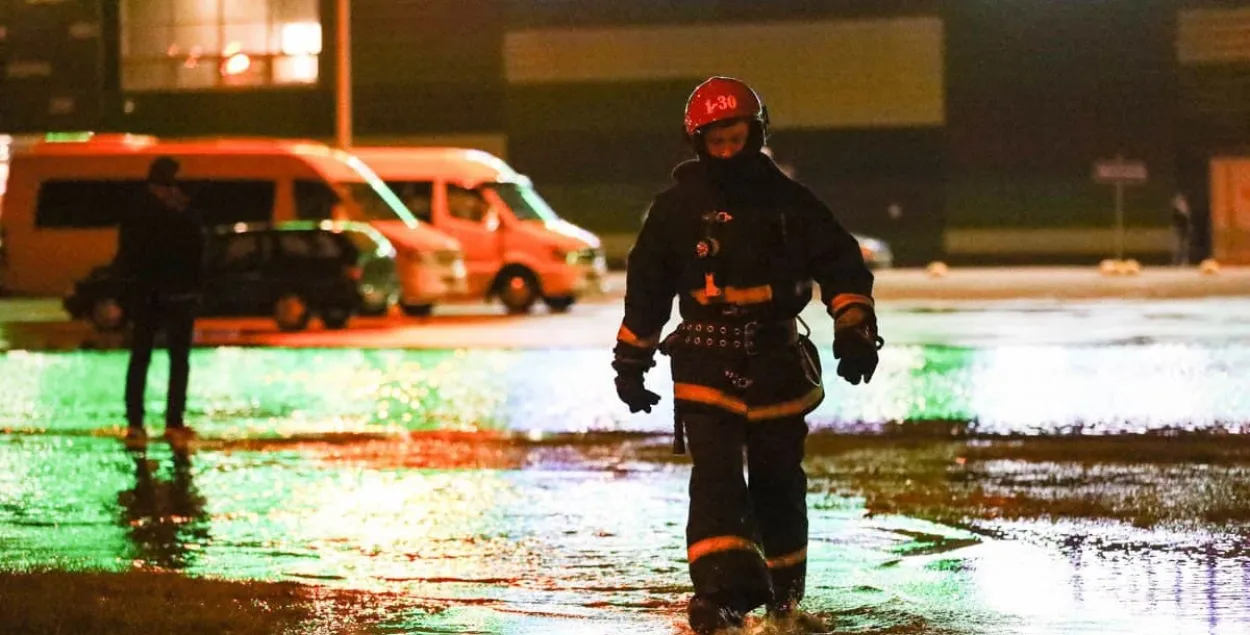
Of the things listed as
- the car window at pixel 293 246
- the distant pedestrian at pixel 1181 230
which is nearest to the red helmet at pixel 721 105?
the car window at pixel 293 246

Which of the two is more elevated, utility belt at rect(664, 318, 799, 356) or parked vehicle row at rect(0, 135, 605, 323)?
parked vehicle row at rect(0, 135, 605, 323)

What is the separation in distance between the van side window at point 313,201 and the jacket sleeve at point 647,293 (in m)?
22.9

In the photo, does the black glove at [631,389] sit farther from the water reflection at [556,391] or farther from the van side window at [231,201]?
the van side window at [231,201]

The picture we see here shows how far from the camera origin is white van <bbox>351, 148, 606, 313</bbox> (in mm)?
29188

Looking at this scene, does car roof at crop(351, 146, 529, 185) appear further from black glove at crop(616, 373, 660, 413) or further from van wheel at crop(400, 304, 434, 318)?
black glove at crop(616, 373, 660, 413)

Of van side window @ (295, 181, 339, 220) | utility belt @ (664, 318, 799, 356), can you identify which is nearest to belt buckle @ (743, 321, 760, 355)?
utility belt @ (664, 318, 799, 356)

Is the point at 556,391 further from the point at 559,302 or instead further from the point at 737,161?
the point at 559,302

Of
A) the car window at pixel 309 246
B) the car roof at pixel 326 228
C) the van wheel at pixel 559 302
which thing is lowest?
the van wheel at pixel 559 302

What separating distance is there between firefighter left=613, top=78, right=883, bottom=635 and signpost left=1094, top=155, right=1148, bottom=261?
42.8 meters

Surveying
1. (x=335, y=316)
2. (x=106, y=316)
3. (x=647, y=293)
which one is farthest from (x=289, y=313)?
(x=647, y=293)

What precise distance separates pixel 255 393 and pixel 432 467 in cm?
521

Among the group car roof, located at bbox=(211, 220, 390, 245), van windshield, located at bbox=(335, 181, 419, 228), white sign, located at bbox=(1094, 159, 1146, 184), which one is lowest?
car roof, located at bbox=(211, 220, 390, 245)

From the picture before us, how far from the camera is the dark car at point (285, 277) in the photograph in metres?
24.6

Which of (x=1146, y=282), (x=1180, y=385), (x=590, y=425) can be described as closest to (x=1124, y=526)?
(x=590, y=425)
